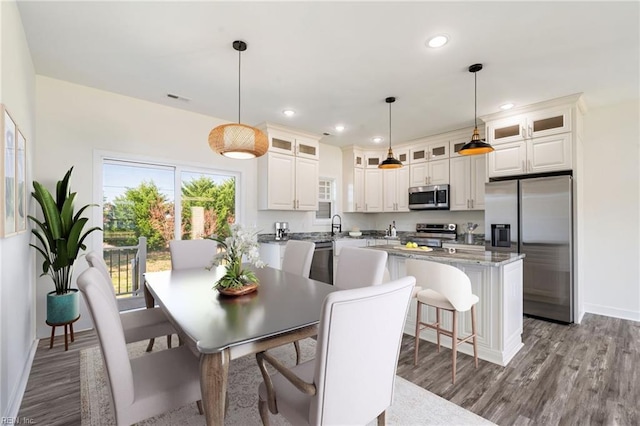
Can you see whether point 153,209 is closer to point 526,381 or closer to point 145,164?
point 145,164

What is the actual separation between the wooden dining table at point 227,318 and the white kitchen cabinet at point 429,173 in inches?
145

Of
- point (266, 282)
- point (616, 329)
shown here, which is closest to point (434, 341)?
point (266, 282)

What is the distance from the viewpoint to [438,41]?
2.39 meters

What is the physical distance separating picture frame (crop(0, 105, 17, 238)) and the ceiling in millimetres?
907

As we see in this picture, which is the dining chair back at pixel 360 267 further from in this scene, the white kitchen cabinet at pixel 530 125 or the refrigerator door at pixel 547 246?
the white kitchen cabinet at pixel 530 125

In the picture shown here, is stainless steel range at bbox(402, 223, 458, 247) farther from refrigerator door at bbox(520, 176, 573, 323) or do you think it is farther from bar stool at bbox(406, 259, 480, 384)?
bar stool at bbox(406, 259, 480, 384)

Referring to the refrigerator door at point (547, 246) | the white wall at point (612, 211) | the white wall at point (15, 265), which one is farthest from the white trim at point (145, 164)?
the white wall at point (612, 211)

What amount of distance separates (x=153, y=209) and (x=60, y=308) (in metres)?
1.48

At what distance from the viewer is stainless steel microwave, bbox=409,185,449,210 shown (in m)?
4.96

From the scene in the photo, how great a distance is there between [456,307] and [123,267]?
151 inches

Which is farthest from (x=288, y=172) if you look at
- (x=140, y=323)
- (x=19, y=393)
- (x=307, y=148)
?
(x=19, y=393)

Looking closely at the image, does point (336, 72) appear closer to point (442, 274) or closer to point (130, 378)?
point (442, 274)

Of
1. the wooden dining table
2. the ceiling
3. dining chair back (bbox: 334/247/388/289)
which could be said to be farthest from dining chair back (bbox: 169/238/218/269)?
the ceiling

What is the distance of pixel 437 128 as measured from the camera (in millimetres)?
4746
